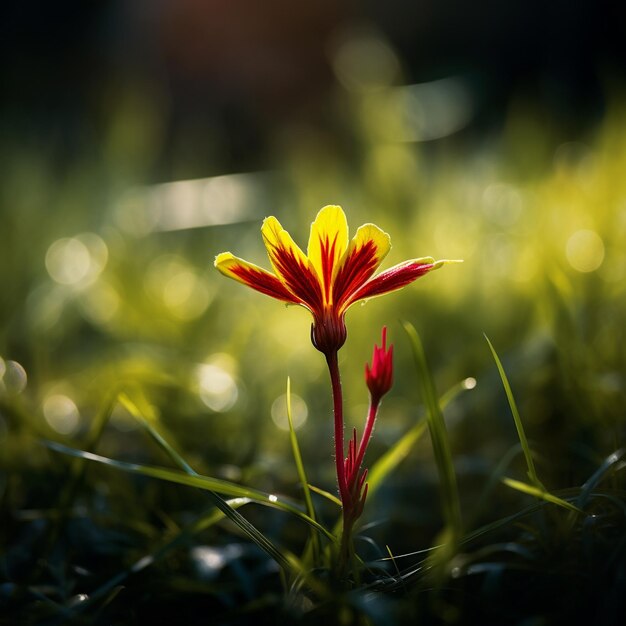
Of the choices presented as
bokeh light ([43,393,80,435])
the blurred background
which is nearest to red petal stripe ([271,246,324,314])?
the blurred background

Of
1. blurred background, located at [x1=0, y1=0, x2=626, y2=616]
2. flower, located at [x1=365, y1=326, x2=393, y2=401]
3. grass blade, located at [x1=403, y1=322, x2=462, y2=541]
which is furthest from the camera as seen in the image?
blurred background, located at [x1=0, y1=0, x2=626, y2=616]

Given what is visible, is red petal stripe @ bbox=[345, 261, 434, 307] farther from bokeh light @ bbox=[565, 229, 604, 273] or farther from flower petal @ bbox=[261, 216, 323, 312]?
bokeh light @ bbox=[565, 229, 604, 273]

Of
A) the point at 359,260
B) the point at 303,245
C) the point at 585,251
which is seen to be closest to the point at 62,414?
the point at 303,245

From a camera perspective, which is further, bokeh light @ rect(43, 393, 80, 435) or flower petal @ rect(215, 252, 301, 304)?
bokeh light @ rect(43, 393, 80, 435)

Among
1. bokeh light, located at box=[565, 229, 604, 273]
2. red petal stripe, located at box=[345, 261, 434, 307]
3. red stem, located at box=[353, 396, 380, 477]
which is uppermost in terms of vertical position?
bokeh light, located at box=[565, 229, 604, 273]

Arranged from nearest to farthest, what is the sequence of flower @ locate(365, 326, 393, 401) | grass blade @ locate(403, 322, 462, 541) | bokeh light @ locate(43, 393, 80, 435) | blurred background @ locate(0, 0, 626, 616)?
1. grass blade @ locate(403, 322, 462, 541)
2. flower @ locate(365, 326, 393, 401)
3. blurred background @ locate(0, 0, 626, 616)
4. bokeh light @ locate(43, 393, 80, 435)

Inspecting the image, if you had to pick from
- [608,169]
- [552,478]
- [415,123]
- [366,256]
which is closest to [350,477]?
[366,256]

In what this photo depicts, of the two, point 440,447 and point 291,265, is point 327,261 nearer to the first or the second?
point 291,265

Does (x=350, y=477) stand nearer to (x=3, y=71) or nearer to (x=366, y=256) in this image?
(x=366, y=256)

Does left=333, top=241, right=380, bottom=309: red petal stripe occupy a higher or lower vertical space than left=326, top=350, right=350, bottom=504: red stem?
higher
